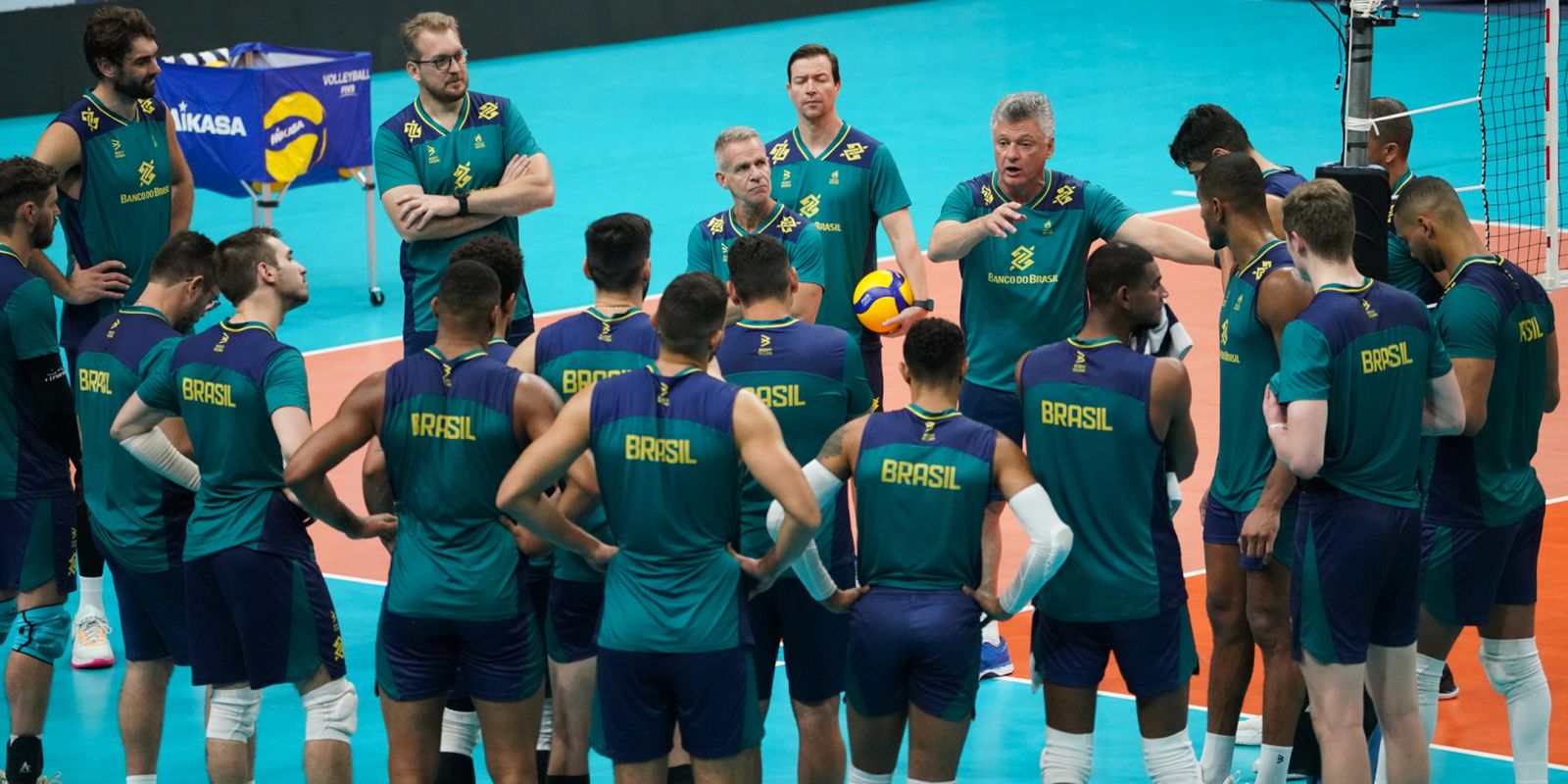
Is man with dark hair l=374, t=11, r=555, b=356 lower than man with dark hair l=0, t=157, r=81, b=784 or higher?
higher

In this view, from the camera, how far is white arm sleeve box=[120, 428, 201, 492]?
7938mm

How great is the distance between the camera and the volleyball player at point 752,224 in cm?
895

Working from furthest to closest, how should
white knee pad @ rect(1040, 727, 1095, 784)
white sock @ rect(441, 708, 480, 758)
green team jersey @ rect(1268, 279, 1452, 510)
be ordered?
white sock @ rect(441, 708, 480, 758) → white knee pad @ rect(1040, 727, 1095, 784) → green team jersey @ rect(1268, 279, 1452, 510)

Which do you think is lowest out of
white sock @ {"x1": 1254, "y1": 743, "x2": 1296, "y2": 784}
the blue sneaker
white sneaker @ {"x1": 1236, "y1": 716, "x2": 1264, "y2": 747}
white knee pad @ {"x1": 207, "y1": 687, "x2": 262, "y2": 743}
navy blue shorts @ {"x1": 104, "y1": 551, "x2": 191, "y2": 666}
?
white sneaker @ {"x1": 1236, "y1": 716, "x2": 1264, "y2": 747}

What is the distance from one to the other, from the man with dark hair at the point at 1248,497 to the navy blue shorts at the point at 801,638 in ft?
5.34

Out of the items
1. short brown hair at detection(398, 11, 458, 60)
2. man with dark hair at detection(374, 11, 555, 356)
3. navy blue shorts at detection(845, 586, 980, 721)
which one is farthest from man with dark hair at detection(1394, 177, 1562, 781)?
short brown hair at detection(398, 11, 458, 60)

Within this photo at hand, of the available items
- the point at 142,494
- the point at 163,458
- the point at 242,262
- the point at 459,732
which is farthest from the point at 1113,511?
the point at 142,494

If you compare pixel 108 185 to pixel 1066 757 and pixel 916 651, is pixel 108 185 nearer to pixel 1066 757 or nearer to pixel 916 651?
pixel 916 651

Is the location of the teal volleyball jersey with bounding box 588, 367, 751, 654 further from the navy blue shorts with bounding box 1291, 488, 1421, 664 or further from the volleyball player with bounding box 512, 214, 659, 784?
the navy blue shorts with bounding box 1291, 488, 1421, 664

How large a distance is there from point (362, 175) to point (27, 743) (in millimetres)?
10026

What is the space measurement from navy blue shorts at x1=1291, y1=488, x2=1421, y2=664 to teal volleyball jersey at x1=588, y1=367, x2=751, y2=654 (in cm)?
222

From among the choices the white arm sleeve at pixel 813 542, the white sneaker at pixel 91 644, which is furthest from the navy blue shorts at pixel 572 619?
the white sneaker at pixel 91 644

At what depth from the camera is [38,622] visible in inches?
351

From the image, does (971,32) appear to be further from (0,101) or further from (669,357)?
(669,357)
